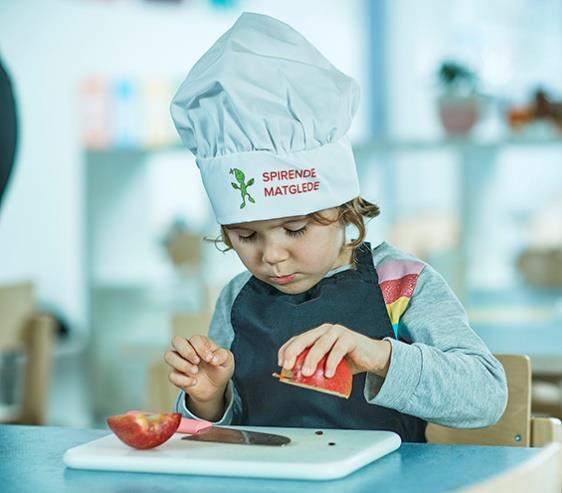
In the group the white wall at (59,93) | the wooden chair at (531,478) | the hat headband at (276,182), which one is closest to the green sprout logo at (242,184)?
the hat headband at (276,182)

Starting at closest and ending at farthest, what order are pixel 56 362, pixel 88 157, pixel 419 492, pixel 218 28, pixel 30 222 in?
pixel 419 492 → pixel 88 157 → pixel 56 362 → pixel 30 222 → pixel 218 28

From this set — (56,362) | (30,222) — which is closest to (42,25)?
(30,222)

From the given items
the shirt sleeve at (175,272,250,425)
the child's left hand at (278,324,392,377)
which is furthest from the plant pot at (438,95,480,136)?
the child's left hand at (278,324,392,377)

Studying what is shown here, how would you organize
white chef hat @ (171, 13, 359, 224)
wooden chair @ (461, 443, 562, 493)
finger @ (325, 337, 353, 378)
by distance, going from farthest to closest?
white chef hat @ (171, 13, 359, 224)
finger @ (325, 337, 353, 378)
wooden chair @ (461, 443, 562, 493)

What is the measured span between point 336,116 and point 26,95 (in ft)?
12.7

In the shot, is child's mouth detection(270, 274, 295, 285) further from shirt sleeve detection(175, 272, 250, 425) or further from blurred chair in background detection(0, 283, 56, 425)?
blurred chair in background detection(0, 283, 56, 425)

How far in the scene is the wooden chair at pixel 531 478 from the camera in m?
0.82

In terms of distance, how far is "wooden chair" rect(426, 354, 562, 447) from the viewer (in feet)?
4.52

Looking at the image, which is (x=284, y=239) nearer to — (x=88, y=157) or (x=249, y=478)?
(x=249, y=478)

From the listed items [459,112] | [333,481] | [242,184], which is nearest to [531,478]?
[333,481]

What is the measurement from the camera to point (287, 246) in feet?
4.45

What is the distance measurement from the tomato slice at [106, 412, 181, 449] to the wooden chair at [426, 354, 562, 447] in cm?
44

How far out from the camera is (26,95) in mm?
5039

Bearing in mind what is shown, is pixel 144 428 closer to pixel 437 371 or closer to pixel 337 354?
pixel 337 354
